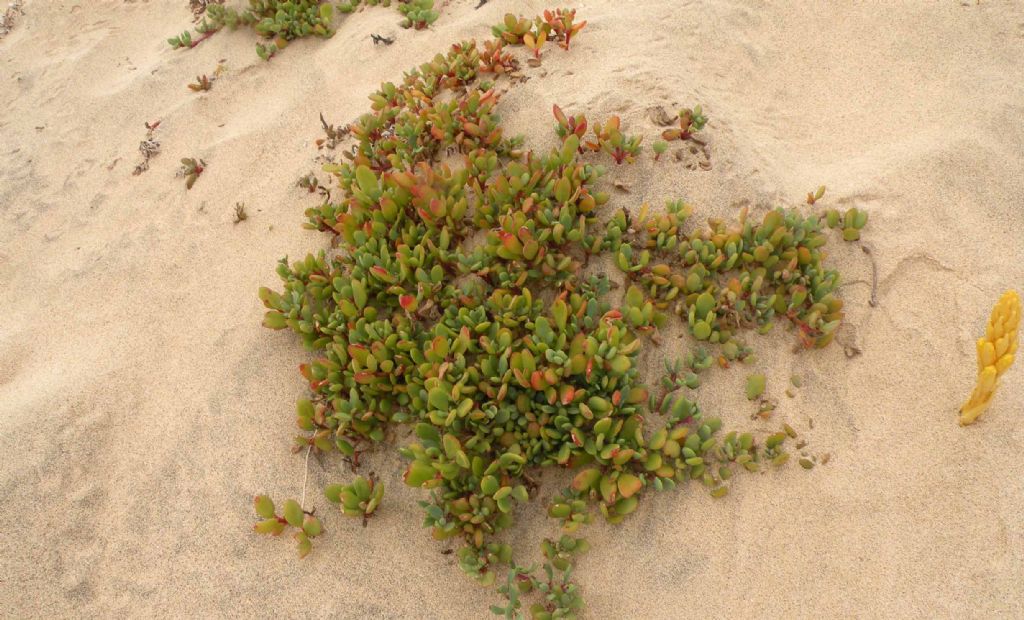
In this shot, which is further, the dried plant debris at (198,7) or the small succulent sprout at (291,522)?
the dried plant debris at (198,7)

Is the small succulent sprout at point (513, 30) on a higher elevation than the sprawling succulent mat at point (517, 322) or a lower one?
higher

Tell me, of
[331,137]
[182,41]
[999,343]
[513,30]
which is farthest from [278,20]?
[999,343]

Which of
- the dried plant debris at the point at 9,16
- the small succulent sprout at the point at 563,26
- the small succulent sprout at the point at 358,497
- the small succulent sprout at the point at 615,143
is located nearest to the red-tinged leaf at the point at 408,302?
the small succulent sprout at the point at 358,497

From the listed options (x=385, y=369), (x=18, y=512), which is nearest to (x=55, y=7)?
(x=18, y=512)

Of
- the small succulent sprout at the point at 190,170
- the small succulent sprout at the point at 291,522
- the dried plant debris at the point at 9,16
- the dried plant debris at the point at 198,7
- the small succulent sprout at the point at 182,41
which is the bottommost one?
the small succulent sprout at the point at 291,522

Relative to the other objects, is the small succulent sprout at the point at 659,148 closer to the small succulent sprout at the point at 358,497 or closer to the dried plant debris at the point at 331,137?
the dried plant debris at the point at 331,137

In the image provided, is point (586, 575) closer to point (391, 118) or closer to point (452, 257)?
point (452, 257)
